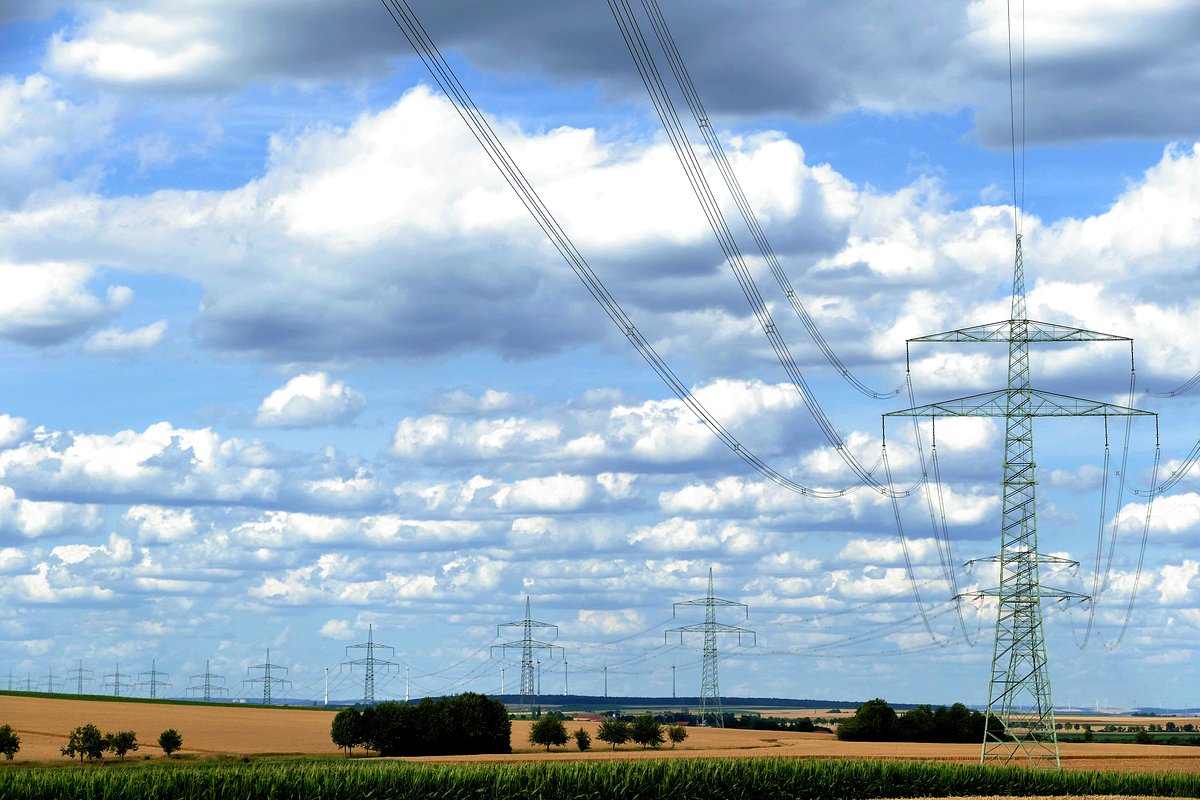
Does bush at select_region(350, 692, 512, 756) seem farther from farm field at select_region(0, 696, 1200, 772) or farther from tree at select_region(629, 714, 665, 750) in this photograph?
tree at select_region(629, 714, 665, 750)

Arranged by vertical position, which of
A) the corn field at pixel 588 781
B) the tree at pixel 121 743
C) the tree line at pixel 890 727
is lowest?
the tree line at pixel 890 727

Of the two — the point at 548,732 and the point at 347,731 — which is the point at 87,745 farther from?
the point at 548,732

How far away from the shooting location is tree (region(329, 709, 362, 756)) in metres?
147

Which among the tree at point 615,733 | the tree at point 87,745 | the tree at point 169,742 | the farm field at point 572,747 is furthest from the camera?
the tree at point 615,733

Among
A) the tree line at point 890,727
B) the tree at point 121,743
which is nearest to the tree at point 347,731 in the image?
the tree at point 121,743

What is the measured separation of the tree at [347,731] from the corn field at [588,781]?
74652mm

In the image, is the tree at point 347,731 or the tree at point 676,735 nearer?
the tree at point 347,731

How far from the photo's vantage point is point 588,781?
6912 cm

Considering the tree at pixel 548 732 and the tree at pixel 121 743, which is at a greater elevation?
the tree at pixel 121 743

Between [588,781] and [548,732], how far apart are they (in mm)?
96937

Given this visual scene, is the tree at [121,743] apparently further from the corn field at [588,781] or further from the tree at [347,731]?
the corn field at [588,781]

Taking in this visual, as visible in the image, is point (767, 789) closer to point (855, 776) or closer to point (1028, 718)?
point (855, 776)

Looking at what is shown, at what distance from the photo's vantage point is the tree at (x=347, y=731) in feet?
481

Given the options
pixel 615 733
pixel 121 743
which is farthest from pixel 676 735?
pixel 121 743
